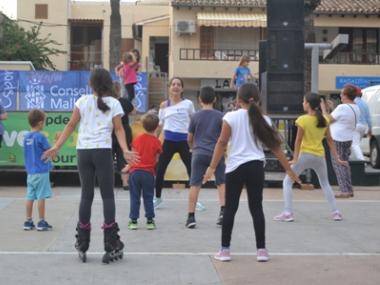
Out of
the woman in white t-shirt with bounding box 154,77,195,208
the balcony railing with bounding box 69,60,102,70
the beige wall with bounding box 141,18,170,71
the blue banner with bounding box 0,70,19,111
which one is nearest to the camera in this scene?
the woman in white t-shirt with bounding box 154,77,195,208

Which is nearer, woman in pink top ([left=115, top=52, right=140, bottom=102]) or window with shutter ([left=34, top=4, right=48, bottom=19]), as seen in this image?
woman in pink top ([left=115, top=52, right=140, bottom=102])

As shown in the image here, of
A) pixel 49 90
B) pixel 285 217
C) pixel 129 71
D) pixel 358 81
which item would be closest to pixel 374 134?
pixel 129 71

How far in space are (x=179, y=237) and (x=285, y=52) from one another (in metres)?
6.20

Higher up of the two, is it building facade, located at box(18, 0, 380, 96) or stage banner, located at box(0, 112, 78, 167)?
building facade, located at box(18, 0, 380, 96)

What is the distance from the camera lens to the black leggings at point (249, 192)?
21.6ft

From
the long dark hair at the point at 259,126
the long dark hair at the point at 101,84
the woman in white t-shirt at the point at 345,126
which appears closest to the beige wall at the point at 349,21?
the woman in white t-shirt at the point at 345,126

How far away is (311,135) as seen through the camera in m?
8.99

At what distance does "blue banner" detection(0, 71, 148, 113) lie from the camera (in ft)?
46.5

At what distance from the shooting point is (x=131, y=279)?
5.98 m

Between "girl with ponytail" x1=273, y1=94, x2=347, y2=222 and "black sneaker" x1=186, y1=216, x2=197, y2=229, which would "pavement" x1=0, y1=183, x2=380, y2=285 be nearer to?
"black sneaker" x1=186, y1=216, x2=197, y2=229

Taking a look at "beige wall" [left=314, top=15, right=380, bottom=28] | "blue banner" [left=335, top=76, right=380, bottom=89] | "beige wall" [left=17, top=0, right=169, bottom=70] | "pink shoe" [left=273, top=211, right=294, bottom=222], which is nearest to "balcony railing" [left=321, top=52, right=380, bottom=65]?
"blue banner" [left=335, top=76, right=380, bottom=89]

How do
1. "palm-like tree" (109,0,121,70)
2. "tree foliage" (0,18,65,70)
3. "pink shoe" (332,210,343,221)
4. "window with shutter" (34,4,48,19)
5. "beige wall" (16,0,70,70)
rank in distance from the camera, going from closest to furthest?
1. "pink shoe" (332,210,343,221)
2. "palm-like tree" (109,0,121,70)
3. "tree foliage" (0,18,65,70)
4. "beige wall" (16,0,70,70)
5. "window with shutter" (34,4,48,19)

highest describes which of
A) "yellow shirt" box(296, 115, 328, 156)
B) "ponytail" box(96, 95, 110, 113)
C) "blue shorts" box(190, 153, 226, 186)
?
"ponytail" box(96, 95, 110, 113)

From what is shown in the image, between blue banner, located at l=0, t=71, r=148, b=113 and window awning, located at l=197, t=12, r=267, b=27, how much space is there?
24510mm
